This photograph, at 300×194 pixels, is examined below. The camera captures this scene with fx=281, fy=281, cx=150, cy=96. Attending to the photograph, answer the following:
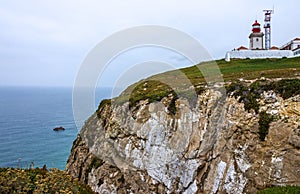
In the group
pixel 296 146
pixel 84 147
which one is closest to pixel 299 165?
pixel 296 146

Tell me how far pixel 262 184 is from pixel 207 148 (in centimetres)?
369

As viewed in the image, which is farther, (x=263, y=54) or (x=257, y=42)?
(x=257, y=42)

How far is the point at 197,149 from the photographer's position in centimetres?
1764

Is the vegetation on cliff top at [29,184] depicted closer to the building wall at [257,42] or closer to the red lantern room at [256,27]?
the building wall at [257,42]

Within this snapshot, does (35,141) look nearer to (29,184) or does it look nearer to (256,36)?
(256,36)

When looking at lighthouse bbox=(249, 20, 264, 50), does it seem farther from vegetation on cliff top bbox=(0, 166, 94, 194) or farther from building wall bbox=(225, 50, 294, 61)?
vegetation on cliff top bbox=(0, 166, 94, 194)

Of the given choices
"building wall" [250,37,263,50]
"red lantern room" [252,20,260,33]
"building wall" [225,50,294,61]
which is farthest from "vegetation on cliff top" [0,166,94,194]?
"red lantern room" [252,20,260,33]

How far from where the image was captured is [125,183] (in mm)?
18344

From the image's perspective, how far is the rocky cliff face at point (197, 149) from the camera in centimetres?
1534


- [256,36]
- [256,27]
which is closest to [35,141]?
[256,36]

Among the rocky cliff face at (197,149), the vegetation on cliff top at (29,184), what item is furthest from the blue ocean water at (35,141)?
the vegetation on cliff top at (29,184)

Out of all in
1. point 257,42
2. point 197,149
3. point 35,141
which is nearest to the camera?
point 197,149

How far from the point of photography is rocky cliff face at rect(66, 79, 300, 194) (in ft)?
50.3

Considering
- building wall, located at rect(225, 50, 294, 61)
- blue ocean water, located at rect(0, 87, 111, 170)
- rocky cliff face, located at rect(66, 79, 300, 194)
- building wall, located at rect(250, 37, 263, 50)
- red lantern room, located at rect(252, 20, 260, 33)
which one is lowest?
blue ocean water, located at rect(0, 87, 111, 170)
